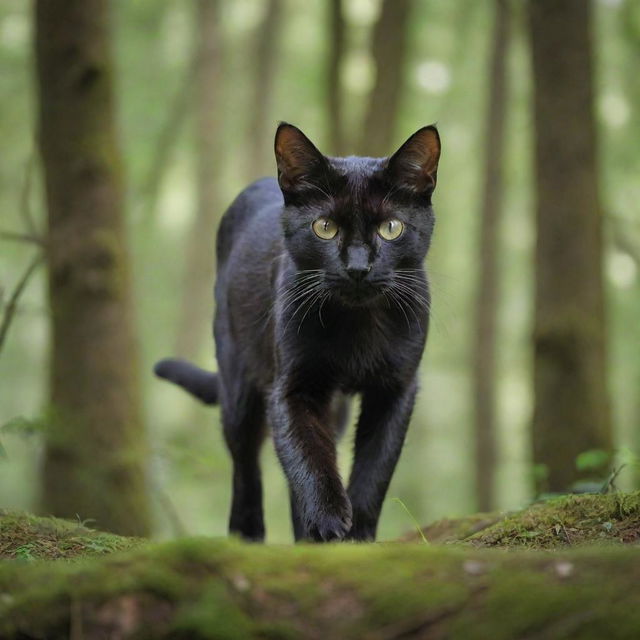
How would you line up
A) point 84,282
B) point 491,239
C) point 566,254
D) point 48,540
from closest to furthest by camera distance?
point 48,540 < point 84,282 < point 566,254 < point 491,239

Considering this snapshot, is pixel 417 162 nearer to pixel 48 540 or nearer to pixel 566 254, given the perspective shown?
pixel 48 540

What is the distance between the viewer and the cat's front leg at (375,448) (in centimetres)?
380

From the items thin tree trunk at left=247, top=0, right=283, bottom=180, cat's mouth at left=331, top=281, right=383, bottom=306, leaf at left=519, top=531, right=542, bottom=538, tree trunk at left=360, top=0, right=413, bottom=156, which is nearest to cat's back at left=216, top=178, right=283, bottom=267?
cat's mouth at left=331, top=281, right=383, bottom=306

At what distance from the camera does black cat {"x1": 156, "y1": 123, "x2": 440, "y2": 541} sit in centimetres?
364

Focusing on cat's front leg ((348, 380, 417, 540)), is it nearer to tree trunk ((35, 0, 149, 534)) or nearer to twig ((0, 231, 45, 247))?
tree trunk ((35, 0, 149, 534))

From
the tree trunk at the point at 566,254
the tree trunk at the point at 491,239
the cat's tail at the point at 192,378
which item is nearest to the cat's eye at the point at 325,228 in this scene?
the cat's tail at the point at 192,378

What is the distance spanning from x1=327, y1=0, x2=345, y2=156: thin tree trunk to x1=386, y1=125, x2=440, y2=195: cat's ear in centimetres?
631

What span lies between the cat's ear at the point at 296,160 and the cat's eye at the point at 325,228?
217 millimetres

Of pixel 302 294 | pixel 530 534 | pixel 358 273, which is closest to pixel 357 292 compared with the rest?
pixel 358 273

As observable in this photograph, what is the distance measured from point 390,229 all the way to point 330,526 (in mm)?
1258

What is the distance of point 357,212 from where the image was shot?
3.68 metres

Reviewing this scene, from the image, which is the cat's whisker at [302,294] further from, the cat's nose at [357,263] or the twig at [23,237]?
the twig at [23,237]

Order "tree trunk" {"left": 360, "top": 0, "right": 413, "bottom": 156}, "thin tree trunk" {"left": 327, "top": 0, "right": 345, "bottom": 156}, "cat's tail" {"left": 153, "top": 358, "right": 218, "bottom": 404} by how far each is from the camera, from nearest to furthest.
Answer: "cat's tail" {"left": 153, "top": 358, "right": 218, "bottom": 404} → "tree trunk" {"left": 360, "top": 0, "right": 413, "bottom": 156} → "thin tree trunk" {"left": 327, "top": 0, "right": 345, "bottom": 156}

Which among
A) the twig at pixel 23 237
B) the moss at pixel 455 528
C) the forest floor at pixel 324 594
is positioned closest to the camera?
the forest floor at pixel 324 594
